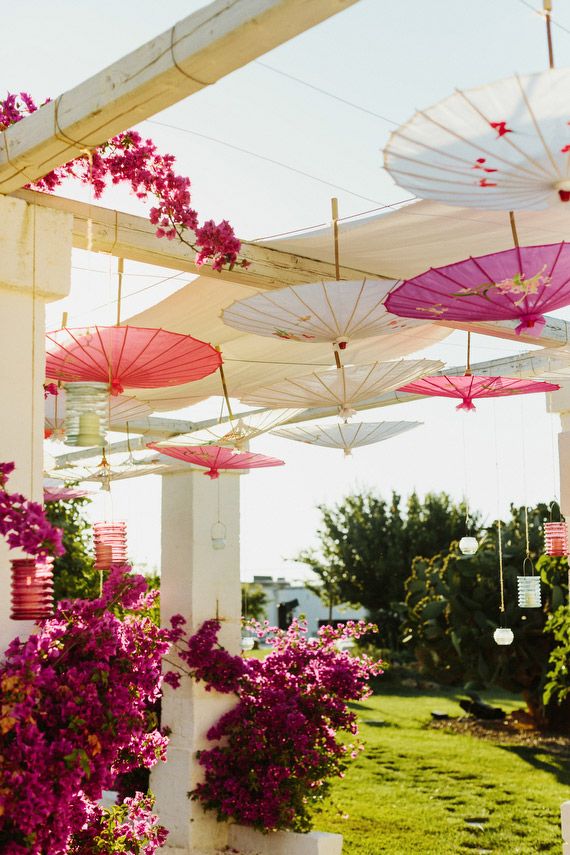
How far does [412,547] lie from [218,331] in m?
14.2

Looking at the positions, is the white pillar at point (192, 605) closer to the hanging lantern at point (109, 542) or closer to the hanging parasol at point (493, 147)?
the hanging lantern at point (109, 542)

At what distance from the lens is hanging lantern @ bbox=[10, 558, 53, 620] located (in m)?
3.12

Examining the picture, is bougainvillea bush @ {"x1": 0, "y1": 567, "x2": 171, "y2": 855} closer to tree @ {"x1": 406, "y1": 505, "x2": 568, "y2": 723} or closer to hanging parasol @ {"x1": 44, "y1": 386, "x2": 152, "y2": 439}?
hanging parasol @ {"x1": 44, "y1": 386, "x2": 152, "y2": 439}

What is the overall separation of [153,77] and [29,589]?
1644 millimetres

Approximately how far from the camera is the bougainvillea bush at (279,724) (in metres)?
7.15

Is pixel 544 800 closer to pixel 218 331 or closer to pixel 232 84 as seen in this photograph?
pixel 218 331

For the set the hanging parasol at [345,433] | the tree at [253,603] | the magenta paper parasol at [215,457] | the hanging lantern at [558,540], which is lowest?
the tree at [253,603]

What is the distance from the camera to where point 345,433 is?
6.52m

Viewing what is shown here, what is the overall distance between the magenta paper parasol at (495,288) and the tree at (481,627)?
8696 millimetres

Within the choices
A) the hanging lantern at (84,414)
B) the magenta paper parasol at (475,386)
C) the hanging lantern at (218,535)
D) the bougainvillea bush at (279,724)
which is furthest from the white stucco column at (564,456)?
the hanging lantern at (84,414)

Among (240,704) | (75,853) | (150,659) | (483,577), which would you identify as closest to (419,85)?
(150,659)

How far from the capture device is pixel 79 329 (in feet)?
13.5

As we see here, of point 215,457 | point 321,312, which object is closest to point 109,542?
point 215,457

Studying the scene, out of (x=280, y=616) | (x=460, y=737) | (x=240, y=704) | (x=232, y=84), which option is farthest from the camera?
(x=280, y=616)
